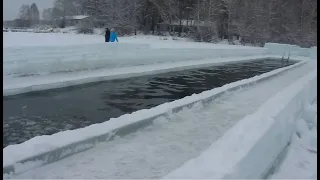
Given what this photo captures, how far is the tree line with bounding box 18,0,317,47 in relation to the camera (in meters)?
52.5

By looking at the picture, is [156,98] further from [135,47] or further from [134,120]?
[135,47]

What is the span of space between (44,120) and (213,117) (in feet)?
11.1

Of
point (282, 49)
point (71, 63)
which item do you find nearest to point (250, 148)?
point (71, 63)

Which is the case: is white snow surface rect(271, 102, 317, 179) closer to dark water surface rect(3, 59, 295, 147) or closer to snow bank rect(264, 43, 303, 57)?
dark water surface rect(3, 59, 295, 147)

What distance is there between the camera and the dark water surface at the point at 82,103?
6676 millimetres

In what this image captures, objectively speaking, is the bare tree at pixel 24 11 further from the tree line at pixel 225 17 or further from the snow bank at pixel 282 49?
the snow bank at pixel 282 49

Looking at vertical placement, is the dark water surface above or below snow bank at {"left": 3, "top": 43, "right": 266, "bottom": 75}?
below

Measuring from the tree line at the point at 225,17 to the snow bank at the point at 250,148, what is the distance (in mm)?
45119

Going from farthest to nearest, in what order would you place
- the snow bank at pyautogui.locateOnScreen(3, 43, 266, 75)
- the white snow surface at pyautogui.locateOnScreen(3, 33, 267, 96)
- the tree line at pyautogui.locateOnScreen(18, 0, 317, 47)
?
the tree line at pyautogui.locateOnScreen(18, 0, 317, 47) → the snow bank at pyautogui.locateOnScreen(3, 43, 266, 75) → the white snow surface at pyautogui.locateOnScreen(3, 33, 267, 96)

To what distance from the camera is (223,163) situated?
11.8 feet

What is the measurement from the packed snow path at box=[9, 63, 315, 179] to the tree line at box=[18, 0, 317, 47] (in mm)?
44267

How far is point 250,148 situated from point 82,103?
5469mm

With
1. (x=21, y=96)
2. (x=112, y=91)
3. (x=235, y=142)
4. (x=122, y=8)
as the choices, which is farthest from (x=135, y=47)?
(x=122, y=8)

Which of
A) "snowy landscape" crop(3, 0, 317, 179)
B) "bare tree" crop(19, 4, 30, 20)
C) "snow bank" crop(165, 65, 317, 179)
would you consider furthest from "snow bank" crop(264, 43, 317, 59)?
"bare tree" crop(19, 4, 30, 20)
